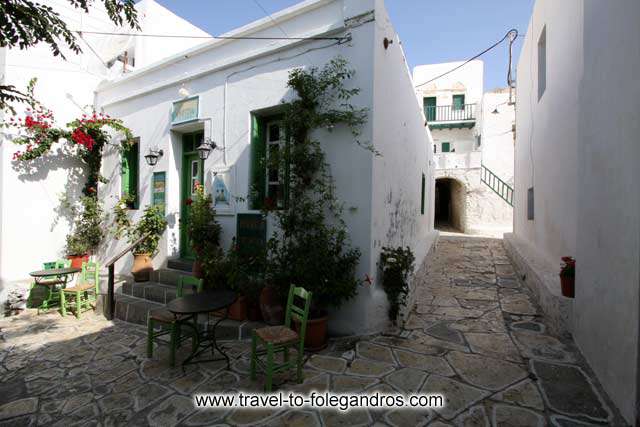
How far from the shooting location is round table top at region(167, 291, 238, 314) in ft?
10.5

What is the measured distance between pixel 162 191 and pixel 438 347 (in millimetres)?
5521

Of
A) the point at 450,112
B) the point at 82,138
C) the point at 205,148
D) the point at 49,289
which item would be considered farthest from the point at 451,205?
the point at 49,289

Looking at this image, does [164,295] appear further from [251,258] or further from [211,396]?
[211,396]

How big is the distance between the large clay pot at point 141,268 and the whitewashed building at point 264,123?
7.4 inches

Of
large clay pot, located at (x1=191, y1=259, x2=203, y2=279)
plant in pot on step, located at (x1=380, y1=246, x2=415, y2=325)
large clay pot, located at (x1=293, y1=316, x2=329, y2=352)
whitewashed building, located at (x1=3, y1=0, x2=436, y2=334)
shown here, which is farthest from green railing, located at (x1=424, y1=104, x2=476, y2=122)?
large clay pot, located at (x1=293, y1=316, x2=329, y2=352)

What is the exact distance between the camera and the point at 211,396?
9.56 ft

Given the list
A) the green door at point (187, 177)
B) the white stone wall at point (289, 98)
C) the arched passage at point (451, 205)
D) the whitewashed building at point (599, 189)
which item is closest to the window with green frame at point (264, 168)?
the white stone wall at point (289, 98)

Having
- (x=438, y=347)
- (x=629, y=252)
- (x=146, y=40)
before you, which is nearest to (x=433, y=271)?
(x=438, y=347)

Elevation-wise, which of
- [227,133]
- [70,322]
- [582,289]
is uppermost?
[227,133]

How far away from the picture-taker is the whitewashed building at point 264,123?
3980 mm

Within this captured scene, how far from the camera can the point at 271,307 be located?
3.96 meters

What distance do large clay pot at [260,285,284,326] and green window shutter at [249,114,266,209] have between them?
1449mm

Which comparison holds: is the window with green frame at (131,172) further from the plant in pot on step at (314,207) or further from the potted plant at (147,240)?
the plant in pot on step at (314,207)

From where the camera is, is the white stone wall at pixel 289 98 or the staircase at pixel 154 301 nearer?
the white stone wall at pixel 289 98
